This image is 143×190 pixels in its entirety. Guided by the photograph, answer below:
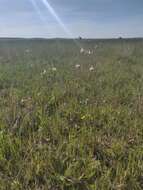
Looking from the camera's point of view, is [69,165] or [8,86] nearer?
[69,165]

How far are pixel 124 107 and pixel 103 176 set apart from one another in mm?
2958

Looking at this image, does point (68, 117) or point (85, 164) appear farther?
point (68, 117)

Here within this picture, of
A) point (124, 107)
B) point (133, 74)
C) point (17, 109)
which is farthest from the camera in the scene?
point (133, 74)

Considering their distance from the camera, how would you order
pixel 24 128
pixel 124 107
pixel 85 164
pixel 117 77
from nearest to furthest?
pixel 85 164
pixel 24 128
pixel 124 107
pixel 117 77

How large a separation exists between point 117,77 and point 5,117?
551 centimetres

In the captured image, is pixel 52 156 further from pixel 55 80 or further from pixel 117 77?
pixel 117 77

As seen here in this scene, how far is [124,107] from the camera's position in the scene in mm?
6645

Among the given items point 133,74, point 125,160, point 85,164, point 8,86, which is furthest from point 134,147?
point 133,74

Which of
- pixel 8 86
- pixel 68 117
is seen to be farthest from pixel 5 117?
pixel 8 86

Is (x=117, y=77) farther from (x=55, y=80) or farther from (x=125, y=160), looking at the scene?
(x=125, y=160)

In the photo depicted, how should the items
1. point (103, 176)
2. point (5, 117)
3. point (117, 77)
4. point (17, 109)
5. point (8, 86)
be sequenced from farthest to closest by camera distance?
1. point (117, 77)
2. point (8, 86)
3. point (17, 109)
4. point (5, 117)
5. point (103, 176)

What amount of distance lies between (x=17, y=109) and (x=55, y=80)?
157 inches

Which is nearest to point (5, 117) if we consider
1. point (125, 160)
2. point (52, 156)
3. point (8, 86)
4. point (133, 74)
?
point (52, 156)

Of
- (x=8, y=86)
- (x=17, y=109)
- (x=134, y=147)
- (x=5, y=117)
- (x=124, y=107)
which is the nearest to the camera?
(x=134, y=147)
